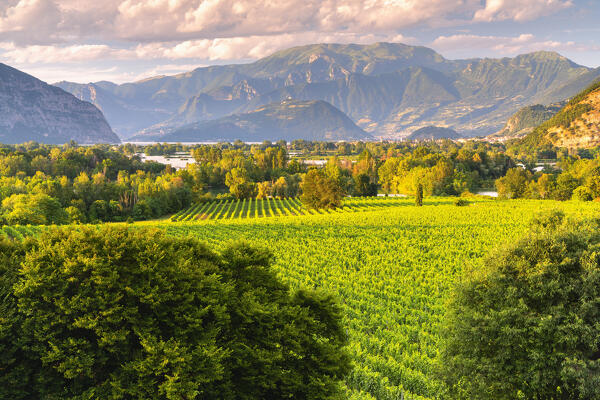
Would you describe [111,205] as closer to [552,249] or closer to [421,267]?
[421,267]

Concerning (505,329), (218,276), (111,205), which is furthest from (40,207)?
(505,329)

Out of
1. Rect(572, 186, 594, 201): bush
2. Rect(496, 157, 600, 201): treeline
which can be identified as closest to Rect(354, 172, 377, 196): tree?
Rect(496, 157, 600, 201): treeline

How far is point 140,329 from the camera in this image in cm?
1262

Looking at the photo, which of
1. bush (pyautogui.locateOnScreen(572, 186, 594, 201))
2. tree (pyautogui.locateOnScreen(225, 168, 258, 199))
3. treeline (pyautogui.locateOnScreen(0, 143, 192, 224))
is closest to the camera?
treeline (pyautogui.locateOnScreen(0, 143, 192, 224))

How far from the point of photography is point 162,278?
1364 cm

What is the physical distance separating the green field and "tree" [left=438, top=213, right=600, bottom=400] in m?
2.52

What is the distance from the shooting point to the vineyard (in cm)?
10875

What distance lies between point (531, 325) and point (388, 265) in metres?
28.9

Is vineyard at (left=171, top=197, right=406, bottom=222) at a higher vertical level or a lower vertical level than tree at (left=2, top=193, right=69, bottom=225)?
lower

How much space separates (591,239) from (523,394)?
378 inches

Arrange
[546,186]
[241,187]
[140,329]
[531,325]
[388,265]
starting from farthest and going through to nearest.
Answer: [241,187] < [546,186] < [388,265] < [531,325] < [140,329]

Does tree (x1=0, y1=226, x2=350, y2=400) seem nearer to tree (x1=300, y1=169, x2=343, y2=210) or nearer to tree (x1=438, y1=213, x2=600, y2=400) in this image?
tree (x1=438, y1=213, x2=600, y2=400)

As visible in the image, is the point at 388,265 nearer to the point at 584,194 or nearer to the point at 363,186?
the point at 584,194

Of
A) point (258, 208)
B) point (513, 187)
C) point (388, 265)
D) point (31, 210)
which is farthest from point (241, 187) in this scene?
point (388, 265)
